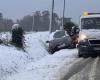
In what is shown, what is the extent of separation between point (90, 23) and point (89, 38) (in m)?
1.35

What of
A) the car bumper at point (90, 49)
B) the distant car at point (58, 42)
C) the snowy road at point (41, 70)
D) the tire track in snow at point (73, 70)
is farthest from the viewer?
the distant car at point (58, 42)

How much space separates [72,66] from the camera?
776 inches

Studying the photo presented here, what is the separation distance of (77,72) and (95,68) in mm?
1447

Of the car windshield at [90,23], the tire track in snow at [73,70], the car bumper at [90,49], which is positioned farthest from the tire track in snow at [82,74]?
the car windshield at [90,23]

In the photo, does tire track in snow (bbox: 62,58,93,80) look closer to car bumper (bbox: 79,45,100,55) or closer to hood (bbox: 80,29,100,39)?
car bumper (bbox: 79,45,100,55)

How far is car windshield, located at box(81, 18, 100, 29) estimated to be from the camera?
25.7m

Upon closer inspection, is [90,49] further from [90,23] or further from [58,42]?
[58,42]

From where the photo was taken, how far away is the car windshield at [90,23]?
25702 mm

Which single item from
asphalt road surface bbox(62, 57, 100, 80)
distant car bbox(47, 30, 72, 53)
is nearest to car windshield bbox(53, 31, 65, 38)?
distant car bbox(47, 30, 72, 53)

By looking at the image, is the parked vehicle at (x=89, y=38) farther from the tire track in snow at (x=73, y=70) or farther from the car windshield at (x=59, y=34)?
the car windshield at (x=59, y=34)

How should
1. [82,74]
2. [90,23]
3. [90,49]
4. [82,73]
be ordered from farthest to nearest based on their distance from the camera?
[90,23] → [90,49] → [82,73] → [82,74]

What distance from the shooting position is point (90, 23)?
25891 millimetres

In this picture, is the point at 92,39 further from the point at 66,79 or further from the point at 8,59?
the point at 66,79

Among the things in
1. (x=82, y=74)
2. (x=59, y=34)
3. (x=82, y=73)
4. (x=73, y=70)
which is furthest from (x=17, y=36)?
(x=82, y=74)
